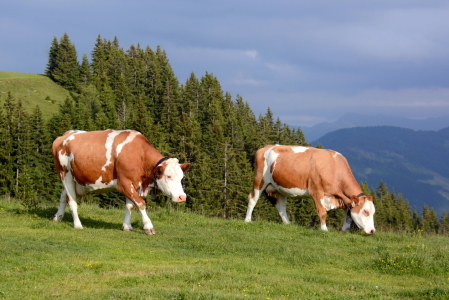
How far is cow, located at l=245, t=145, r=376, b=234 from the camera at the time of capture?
1708 cm

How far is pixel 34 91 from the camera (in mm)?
117000

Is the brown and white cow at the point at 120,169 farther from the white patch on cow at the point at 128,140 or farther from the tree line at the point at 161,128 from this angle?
the tree line at the point at 161,128

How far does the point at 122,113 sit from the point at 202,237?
326ft

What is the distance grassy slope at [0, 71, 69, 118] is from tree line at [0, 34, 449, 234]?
3.41 m

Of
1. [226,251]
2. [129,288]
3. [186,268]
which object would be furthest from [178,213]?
[129,288]

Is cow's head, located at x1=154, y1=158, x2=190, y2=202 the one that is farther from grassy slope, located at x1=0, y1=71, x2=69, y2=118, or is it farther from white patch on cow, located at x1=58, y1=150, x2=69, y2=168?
grassy slope, located at x1=0, y1=71, x2=69, y2=118

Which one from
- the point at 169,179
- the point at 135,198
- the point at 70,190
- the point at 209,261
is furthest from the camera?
the point at 70,190

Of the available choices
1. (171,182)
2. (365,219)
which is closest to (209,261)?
(171,182)

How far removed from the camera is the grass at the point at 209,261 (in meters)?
8.81

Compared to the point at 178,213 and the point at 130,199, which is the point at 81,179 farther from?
the point at 178,213

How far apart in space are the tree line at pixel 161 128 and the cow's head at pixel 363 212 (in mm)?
11973

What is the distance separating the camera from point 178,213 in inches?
732

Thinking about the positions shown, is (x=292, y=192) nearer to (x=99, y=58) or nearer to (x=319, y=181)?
(x=319, y=181)

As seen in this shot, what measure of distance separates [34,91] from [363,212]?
113259 mm
